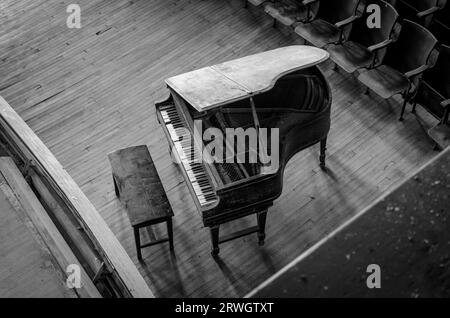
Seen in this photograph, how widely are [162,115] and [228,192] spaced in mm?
1119

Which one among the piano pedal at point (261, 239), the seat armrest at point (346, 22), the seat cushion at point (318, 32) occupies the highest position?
the seat armrest at point (346, 22)

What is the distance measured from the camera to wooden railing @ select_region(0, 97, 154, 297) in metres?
4.44

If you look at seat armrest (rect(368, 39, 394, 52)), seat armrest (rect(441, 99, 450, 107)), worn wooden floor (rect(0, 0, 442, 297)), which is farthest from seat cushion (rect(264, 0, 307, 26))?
seat armrest (rect(441, 99, 450, 107))

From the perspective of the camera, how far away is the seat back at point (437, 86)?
19.0 feet

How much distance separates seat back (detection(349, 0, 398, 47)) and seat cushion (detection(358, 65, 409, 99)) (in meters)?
0.33

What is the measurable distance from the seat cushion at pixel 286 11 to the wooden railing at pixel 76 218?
3078 mm

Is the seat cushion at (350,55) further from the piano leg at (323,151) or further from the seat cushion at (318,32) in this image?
the piano leg at (323,151)

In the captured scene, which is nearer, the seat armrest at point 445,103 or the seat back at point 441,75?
the seat armrest at point 445,103

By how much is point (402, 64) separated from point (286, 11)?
1506mm

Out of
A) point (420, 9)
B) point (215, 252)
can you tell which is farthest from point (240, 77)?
point (420, 9)

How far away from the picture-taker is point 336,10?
265 inches

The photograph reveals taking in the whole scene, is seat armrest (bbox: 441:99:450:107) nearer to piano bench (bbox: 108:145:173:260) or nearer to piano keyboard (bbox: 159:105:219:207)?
piano keyboard (bbox: 159:105:219:207)

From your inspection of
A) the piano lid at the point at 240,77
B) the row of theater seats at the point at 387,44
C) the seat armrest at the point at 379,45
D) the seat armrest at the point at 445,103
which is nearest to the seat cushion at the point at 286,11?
the row of theater seats at the point at 387,44

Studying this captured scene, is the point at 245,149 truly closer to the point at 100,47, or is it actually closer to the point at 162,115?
the point at 162,115
